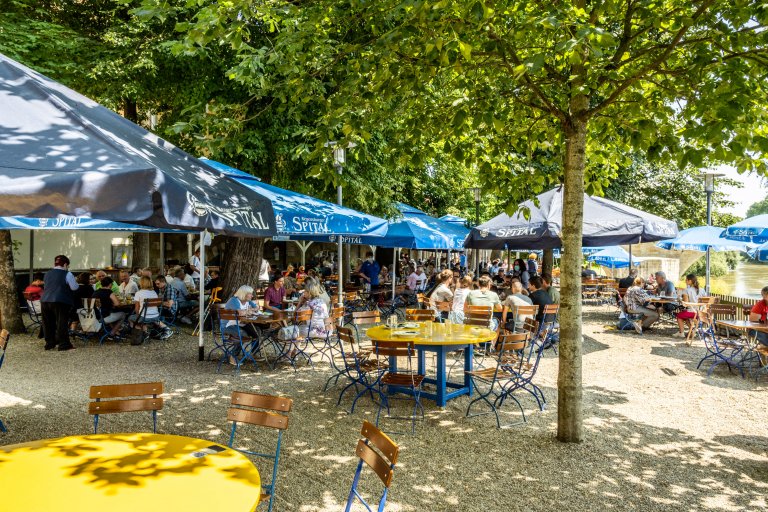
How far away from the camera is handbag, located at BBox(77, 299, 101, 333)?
418 inches

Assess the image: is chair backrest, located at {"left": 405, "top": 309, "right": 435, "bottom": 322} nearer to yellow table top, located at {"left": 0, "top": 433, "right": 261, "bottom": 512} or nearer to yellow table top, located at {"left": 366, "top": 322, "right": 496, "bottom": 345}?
yellow table top, located at {"left": 366, "top": 322, "right": 496, "bottom": 345}

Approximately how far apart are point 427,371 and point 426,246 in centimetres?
567

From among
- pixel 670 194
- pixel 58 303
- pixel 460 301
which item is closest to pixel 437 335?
pixel 460 301

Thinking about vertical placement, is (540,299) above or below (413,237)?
below

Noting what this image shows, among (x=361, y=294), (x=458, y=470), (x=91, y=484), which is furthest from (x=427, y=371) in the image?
(x=361, y=294)

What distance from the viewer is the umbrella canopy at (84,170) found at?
273cm

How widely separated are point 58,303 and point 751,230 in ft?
42.1

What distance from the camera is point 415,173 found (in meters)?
23.1

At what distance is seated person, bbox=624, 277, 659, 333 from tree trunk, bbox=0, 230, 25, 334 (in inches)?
535

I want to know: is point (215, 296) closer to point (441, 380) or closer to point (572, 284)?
point (441, 380)

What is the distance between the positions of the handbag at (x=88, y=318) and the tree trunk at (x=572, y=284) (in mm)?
8736

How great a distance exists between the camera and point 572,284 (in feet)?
18.5

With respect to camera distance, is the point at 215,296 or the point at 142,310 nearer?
the point at 142,310

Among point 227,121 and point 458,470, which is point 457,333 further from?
point 227,121
